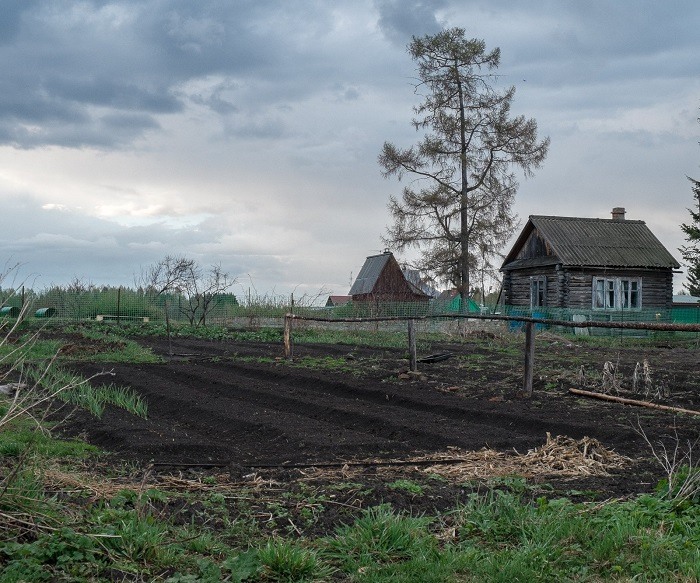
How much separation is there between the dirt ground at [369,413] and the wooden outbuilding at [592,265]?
52.6 ft

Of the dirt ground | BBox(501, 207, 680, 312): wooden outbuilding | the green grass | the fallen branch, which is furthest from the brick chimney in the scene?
the green grass

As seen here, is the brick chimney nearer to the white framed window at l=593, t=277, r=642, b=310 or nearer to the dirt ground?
Result: the white framed window at l=593, t=277, r=642, b=310

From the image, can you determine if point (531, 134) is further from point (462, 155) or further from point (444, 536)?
point (444, 536)

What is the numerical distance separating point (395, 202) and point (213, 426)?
27390mm

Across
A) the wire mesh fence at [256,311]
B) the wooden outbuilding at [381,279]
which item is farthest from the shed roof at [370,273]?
the wire mesh fence at [256,311]

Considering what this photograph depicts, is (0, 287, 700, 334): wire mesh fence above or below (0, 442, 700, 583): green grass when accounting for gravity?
above

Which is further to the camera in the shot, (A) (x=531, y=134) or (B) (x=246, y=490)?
(A) (x=531, y=134)

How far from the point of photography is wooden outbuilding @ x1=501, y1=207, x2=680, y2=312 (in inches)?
1278

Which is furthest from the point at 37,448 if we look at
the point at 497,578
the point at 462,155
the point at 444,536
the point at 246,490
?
the point at 462,155

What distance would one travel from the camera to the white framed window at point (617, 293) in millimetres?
32812

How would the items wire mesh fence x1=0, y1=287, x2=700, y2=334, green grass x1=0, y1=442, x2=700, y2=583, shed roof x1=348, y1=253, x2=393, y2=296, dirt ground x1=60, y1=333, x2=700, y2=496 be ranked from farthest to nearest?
shed roof x1=348, y1=253, x2=393, y2=296, wire mesh fence x1=0, y1=287, x2=700, y2=334, dirt ground x1=60, y1=333, x2=700, y2=496, green grass x1=0, y1=442, x2=700, y2=583

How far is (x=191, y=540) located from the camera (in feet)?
14.2

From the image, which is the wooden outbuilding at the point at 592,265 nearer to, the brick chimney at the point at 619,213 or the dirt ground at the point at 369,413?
the brick chimney at the point at 619,213

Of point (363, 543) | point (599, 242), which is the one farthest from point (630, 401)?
point (599, 242)
